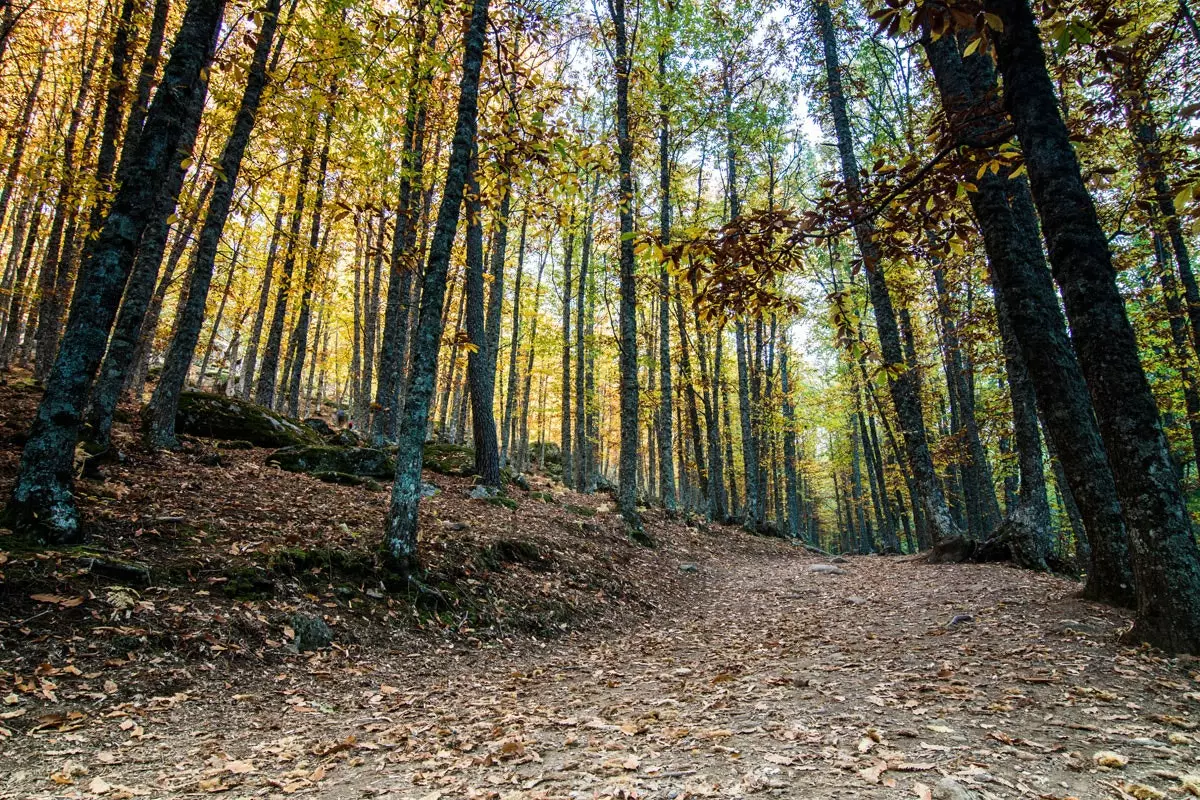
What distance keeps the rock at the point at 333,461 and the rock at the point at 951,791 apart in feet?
28.2

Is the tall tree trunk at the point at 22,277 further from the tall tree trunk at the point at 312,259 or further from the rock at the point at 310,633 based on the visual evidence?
the rock at the point at 310,633

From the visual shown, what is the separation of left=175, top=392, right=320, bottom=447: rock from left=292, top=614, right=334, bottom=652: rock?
6.12 m

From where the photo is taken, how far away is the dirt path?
270cm

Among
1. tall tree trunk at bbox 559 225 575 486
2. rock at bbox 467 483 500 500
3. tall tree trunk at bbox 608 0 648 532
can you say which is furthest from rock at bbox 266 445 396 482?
tall tree trunk at bbox 559 225 575 486

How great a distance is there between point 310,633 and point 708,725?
3852 millimetres

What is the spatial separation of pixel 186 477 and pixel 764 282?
308 inches

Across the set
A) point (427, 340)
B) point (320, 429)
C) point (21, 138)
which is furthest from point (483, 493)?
point (21, 138)

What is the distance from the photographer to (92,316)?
4.97m

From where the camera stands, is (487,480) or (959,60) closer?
(959,60)

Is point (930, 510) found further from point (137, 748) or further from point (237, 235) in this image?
point (237, 235)

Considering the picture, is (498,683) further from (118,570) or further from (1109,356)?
(1109,356)

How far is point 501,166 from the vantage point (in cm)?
703

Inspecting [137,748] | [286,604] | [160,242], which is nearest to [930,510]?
[286,604]

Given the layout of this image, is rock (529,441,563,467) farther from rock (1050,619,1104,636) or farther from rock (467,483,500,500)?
rock (1050,619,1104,636)
